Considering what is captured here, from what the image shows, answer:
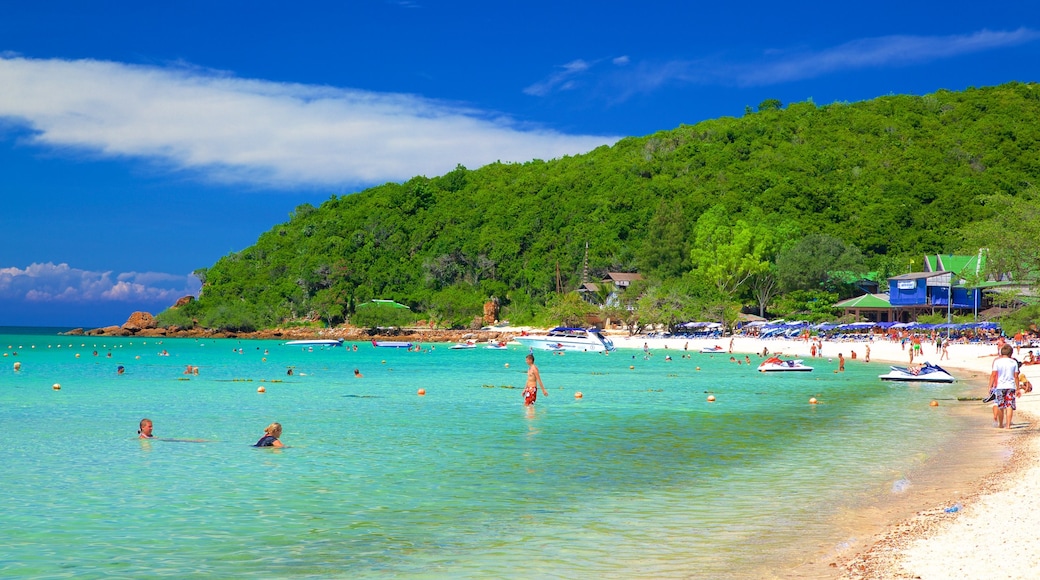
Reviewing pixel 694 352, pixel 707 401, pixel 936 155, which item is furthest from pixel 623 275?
pixel 707 401

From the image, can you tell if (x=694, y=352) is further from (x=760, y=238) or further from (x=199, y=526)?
(x=199, y=526)

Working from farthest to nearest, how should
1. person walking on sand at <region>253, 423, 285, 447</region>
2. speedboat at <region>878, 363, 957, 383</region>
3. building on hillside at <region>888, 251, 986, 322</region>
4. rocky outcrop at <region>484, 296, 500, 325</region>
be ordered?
1. rocky outcrop at <region>484, 296, 500, 325</region>
2. building on hillside at <region>888, 251, 986, 322</region>
3. speedboat at <region>878, 363, 957, 383</region>
4. person walking on sand at <region>253, 423, 285, 447</region>

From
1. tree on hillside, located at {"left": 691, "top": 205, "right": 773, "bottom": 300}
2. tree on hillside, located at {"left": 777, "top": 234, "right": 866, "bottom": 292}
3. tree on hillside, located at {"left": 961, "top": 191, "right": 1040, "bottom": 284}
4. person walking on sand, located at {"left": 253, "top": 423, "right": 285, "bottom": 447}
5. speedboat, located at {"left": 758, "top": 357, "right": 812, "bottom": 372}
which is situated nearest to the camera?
person walking on sand, located at {"left": 253, "top": 423, "right": 285, "bottom": 447}

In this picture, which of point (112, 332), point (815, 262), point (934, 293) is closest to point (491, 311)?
point (815, 262)

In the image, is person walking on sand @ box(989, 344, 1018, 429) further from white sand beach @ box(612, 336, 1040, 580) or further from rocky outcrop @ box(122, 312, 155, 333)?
rocky outcrop @ box(122, 312, 155, 333)

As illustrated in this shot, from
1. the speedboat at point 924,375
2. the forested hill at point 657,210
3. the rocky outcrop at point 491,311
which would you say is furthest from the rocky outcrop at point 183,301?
the speedboat at point 924,375

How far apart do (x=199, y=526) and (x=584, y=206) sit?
447 feet

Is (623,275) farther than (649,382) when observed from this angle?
Yes

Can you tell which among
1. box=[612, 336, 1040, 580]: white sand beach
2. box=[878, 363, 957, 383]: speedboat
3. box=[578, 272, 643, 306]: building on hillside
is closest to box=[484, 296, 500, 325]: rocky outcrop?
box=[578, 272, 643, 306]: building on hillside

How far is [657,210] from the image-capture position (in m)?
128

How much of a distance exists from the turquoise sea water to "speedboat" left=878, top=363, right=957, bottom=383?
684 cm

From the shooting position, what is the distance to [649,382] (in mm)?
44312

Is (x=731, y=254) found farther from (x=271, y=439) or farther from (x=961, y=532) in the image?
(x=961, y=532)

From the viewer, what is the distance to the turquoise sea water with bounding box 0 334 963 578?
10211mm
